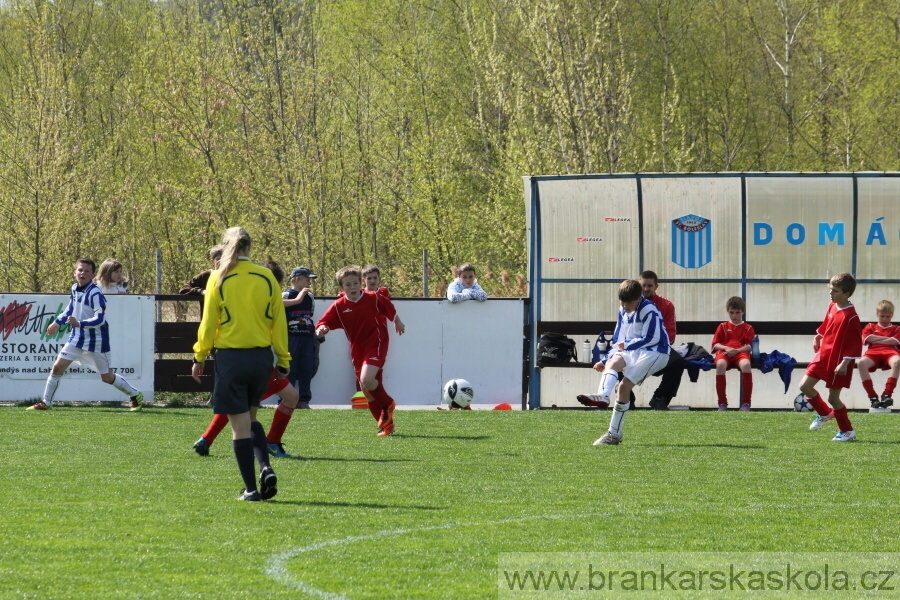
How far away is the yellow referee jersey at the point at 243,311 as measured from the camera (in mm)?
7754

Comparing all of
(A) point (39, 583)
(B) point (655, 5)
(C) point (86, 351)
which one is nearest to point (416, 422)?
(C) point (86, 351)

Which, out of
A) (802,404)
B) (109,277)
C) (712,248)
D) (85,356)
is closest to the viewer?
(85,356)

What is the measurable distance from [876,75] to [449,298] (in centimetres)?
1984

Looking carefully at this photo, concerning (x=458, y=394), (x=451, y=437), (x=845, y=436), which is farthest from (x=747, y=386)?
(x=451, y=437)

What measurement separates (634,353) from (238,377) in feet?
16.2

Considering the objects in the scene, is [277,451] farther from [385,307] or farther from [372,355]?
[385,307]

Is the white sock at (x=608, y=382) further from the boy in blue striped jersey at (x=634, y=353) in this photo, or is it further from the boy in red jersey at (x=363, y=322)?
the boy in red jersey at (x=363, y=322)

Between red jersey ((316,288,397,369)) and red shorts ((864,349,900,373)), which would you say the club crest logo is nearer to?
red shorts ((864,349,900,373))

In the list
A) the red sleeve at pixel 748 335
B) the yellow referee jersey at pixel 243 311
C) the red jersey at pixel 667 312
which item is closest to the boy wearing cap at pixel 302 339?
the red jersey at pixel 667 312

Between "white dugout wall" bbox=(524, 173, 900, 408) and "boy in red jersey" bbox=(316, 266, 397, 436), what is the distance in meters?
5.17

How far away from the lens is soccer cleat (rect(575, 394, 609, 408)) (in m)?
16.5

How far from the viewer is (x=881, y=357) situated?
16.1 metres

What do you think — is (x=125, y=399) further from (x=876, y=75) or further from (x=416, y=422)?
(x=876, y=75)

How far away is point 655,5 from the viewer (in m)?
32.6
